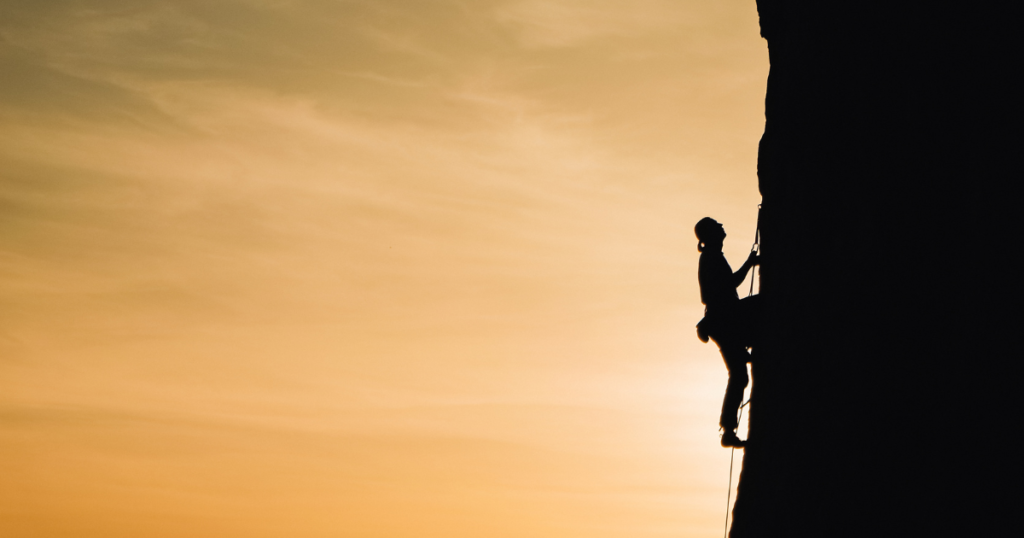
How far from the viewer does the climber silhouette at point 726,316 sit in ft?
35.3

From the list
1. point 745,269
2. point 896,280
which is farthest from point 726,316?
point 896,280

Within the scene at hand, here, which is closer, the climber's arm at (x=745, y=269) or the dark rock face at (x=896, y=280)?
the dark rock face at (x=896, y=280)

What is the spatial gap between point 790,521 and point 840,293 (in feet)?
7.82

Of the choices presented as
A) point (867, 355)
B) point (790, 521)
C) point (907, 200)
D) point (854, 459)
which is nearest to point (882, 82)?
point (907, 200)

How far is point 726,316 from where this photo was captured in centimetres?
1083

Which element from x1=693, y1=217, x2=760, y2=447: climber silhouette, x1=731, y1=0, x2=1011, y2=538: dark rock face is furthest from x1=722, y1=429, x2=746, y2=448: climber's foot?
x1=731, y1=0, x2=1011, y2=538: dark rock face

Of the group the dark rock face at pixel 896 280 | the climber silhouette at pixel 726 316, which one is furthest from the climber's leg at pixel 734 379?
the dark rock face at pixel 896 280

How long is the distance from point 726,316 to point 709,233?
3.33ft

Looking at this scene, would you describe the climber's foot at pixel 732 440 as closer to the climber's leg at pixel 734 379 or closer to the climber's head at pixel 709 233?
the climber's leg at pixel 734 379

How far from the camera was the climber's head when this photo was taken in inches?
432

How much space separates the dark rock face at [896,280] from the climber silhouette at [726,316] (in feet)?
3.03

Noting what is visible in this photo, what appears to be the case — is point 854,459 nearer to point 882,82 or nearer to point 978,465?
point 978,465

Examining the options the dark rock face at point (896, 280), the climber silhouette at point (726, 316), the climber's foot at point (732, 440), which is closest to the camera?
the dark rock face at point (896, 280)

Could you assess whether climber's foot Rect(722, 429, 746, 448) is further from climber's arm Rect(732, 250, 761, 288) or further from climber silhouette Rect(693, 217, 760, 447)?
climber's arm Rect(732, 250, 761, 288)
